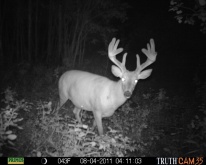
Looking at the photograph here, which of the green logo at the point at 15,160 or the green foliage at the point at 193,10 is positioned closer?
the green logo at the point at 15,160

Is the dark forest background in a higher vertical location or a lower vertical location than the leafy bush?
higher

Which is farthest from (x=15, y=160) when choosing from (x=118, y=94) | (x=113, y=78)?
(x=113, y=78)

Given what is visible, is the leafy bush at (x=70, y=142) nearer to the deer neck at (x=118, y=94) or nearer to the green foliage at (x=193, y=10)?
the deer neck at (x=118, y=94)

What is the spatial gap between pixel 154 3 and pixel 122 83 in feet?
49.0

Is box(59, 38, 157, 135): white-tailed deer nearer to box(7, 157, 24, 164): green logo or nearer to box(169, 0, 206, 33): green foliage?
box(169, 0, 206, 33): green foliage

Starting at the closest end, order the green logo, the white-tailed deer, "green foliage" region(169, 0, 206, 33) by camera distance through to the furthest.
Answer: the green logo, "green foliage" region(169, 0, 206, 33), the white-tailed deer

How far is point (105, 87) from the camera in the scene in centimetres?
514

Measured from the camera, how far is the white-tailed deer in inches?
190

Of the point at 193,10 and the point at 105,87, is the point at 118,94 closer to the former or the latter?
the point at 105,87

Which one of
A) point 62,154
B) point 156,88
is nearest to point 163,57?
point 156,88

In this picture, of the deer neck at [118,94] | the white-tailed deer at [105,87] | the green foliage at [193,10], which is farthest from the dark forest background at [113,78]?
the deer neck at [118,94]

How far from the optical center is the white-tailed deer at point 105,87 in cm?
483

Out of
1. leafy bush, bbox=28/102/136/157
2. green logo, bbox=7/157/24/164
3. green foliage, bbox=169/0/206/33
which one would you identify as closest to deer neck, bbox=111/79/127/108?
leafy bush, bbox=28/102/136/157

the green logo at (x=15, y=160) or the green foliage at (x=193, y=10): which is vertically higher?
the green foliage at (x=193, y=10)
